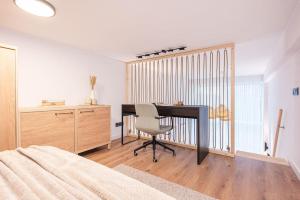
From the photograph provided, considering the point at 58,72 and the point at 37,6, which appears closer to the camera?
the point at 37,6

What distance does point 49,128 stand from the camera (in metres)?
2.25

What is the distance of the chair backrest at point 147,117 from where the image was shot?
2.60 metres

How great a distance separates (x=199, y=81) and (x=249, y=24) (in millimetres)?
1421

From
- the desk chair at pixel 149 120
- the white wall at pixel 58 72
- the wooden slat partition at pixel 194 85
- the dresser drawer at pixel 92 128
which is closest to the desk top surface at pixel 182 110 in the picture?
the desk chair at pixel 149 120

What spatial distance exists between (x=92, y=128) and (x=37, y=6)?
6.37 ft

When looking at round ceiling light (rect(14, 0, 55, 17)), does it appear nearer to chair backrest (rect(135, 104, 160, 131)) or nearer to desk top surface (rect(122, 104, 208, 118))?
chair backrest (rect(135, 104, 160, 131))

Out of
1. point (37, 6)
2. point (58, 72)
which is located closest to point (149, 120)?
point (58, 72)

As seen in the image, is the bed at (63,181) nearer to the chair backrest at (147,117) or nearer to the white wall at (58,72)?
the chair backrest at (147,117)

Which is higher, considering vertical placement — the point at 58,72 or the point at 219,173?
the point at 58,72

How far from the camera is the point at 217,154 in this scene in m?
2.84

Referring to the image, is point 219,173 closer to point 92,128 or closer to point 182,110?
point 182,110

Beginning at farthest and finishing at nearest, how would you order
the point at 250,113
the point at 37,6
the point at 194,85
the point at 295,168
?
the point at 250,113, the point at 194,85, the point at 295,168, the point at 37,6

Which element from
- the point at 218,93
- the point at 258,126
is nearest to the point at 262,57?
the point at 218,93

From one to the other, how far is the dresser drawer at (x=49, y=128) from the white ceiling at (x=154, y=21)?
1232mm
